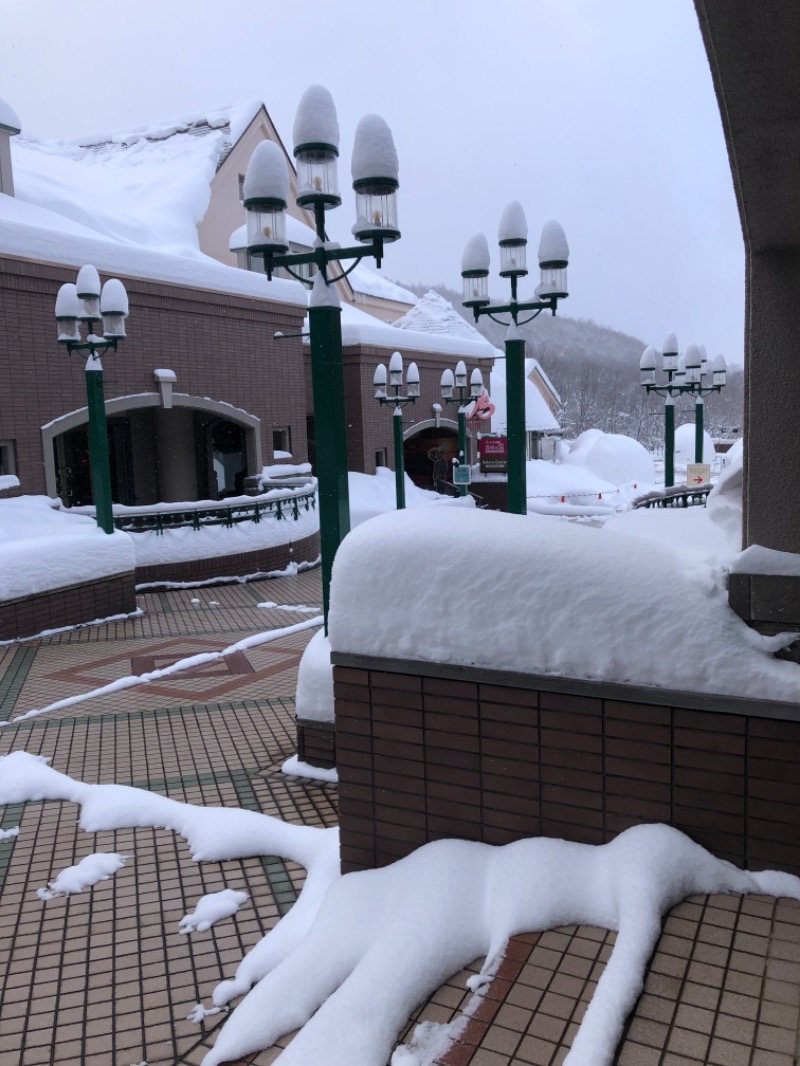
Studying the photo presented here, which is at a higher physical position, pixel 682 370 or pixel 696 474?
pixel 682 370

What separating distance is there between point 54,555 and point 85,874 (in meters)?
6.58

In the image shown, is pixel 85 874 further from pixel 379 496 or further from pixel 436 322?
pixel 436 322

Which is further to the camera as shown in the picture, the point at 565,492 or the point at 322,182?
the point at 565,492

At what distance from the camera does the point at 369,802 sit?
395cm

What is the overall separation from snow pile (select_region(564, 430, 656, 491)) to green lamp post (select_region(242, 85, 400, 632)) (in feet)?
117

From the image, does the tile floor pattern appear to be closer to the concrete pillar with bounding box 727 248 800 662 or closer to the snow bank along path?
the snow bank along path

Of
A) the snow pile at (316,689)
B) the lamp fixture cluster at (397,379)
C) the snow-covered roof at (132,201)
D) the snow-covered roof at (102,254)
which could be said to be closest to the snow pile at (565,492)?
the lamp fixture cluster at (397,379)

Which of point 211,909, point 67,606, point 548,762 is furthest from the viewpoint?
point 67,606

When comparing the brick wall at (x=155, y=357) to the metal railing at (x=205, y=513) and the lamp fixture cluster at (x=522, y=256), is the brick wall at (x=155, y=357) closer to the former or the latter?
the metal railing at (x=205, y=513)

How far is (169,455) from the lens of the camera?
21.2m

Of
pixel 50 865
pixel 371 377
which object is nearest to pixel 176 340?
pixel 371 377

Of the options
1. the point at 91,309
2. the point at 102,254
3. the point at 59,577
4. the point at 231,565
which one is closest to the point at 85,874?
the point at 59,577

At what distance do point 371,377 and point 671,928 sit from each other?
23.6 m

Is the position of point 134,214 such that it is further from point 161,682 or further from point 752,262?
point 752,262
